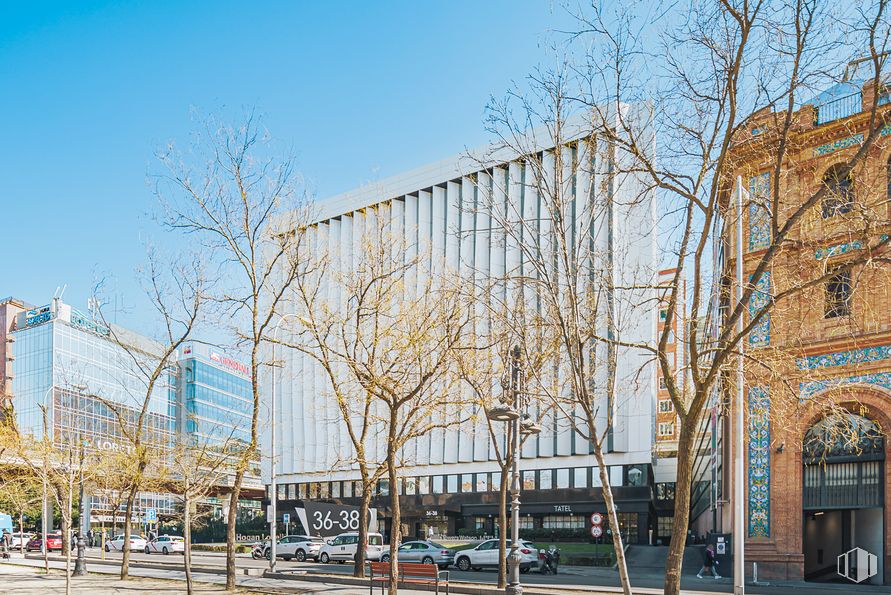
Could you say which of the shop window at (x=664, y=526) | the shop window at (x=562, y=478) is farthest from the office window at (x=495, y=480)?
the shop window at (x=664, y=526)

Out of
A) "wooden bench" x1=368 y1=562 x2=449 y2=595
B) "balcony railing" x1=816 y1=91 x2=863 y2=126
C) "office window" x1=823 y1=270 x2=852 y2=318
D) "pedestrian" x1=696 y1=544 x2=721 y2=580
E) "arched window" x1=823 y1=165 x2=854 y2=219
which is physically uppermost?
"balcony railing" x1=816 y1=91 x2=863 y2=126

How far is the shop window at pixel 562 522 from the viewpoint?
56.2 m

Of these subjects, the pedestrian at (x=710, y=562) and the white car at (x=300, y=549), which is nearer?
the pedestrian at (x=710, y=562)

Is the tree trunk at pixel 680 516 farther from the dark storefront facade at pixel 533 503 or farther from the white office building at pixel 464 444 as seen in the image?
the dark storefront facade at pixel 533 503

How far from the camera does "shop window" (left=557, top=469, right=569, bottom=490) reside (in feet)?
186

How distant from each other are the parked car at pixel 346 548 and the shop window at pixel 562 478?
19.6m

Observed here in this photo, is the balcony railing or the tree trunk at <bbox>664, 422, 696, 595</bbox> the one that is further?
the balcony railing

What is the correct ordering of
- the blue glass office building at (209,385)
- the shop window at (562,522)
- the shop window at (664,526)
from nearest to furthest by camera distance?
the shop window at (562,522) → the shop window at (664,526) → the blue glass office building at (209,385)

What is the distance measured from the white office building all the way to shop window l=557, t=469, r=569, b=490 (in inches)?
3.3

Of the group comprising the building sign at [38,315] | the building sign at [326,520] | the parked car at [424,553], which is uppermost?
the building sign at [38,315]

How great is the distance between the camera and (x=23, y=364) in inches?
4109

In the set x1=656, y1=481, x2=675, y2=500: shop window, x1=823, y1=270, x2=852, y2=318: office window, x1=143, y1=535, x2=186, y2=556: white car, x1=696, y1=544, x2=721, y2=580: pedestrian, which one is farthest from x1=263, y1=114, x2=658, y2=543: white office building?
x1=823, y1=270, x2=852, y2=318: office window

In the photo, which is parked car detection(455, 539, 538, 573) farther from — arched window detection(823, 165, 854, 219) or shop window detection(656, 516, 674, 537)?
shop window detection(656, 516, 674, 537)

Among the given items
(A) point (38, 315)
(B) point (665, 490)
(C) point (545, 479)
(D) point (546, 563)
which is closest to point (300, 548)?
(D) point (546, 563)
